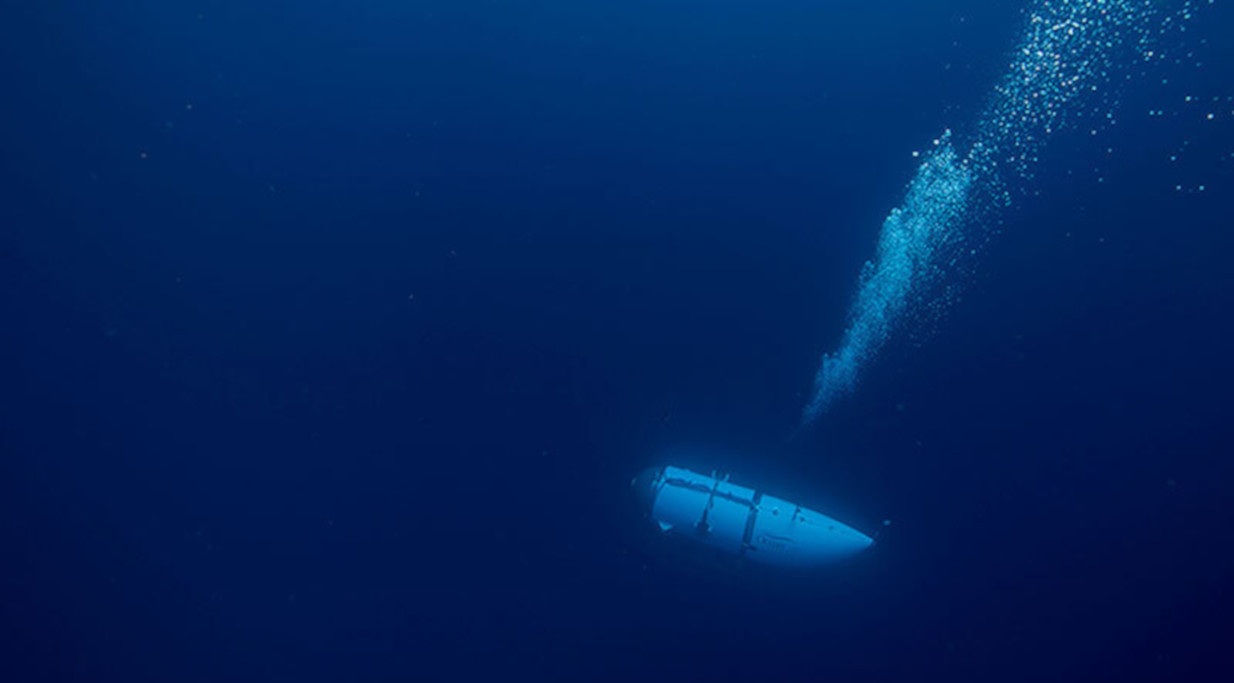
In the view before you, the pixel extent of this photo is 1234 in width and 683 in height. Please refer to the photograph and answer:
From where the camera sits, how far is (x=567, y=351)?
34.9 feet

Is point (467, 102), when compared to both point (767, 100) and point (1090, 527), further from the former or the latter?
point (1090, 527)

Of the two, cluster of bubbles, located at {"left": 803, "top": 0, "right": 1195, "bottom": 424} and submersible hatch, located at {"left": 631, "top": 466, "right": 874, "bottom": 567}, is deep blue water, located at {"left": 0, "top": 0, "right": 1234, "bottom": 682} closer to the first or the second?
cluster of bubbles, located at {"left": 803, "top": 0, "right": 1195, "bottom": 424}

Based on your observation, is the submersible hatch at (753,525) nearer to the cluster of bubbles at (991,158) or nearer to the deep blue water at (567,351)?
the deep blue water at (567,351)

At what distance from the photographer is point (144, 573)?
1002cm

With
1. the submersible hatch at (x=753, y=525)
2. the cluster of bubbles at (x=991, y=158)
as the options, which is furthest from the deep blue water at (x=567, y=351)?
the submersible hatch at (x=753, y=525)

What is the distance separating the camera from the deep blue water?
933cm

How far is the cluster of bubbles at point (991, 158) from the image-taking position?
9.12m

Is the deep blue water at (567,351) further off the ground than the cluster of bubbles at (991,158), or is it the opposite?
the cluster of bubbles at (991,158)

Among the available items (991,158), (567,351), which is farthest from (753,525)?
(991,158)

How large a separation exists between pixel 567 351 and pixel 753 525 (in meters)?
4.61

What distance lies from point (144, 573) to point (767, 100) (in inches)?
543

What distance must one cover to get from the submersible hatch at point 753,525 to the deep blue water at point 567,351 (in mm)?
1482

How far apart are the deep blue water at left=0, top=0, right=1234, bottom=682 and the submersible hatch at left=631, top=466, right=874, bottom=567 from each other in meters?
1.48

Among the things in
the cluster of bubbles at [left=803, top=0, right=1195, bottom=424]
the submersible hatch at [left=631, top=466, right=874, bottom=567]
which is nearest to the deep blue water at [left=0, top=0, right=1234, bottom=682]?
the cluster of bubbles at [left=803, top=0, right=1195, bottom=424]
